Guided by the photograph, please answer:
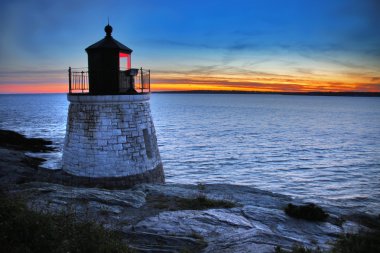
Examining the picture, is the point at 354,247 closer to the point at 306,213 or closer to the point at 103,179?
the point at 306,213

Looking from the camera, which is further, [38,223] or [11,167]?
[11,167]

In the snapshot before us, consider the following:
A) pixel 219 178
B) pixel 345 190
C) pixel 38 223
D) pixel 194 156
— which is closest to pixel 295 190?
pixel 345 190

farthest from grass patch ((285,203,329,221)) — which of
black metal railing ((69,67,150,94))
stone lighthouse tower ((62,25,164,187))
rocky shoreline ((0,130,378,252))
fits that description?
black metal railing ((69,67,150,94))

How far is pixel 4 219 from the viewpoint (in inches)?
236

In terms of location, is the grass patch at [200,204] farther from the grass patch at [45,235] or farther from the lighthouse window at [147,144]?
the grass patch at [45,235]

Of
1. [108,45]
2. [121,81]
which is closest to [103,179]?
[121,81]

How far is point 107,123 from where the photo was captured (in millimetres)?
12898

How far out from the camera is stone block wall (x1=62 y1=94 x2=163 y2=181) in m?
12.9

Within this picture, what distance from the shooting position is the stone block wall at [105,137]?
42.3 ft

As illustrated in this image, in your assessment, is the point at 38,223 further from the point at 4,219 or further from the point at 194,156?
the point at 194,156

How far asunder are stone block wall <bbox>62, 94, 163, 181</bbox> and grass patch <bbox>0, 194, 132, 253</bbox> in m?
6.49

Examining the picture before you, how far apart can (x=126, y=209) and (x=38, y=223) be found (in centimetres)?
380

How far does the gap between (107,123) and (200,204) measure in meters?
5.39

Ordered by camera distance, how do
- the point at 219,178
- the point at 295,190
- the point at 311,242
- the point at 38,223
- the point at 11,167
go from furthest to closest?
the point at 219,178 → the point at 295,190 → the point at 11,167 → the point at 311,242 → the point at 38,223
